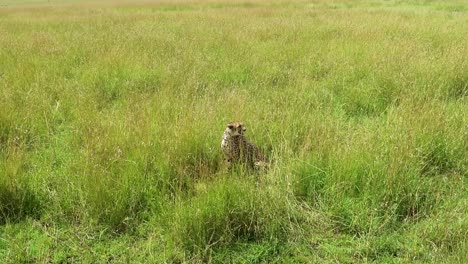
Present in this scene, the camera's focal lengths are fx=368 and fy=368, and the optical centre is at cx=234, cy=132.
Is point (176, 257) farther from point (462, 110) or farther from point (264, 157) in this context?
point (462, 110)

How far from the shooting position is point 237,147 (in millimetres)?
3133

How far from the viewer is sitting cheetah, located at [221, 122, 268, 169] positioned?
309 centimetres

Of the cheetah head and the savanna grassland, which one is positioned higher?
the cheetah head

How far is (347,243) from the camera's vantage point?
2.58 m

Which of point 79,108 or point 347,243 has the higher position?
point 79,108

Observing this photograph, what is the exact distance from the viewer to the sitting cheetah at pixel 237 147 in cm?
309

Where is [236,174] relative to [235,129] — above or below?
below

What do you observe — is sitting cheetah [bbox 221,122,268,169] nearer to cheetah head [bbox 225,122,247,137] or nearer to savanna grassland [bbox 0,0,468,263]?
cheetah head [bbox 225,122,247,137]

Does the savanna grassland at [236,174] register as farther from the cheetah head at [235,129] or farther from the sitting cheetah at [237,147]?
the cheetah head at [235,129]

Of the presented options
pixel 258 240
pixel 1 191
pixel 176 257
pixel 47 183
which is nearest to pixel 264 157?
pixel 258 240

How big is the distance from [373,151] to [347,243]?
953mm

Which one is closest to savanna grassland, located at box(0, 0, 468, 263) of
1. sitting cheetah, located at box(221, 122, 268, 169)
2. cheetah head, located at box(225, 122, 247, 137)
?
sitting cheetah, located at box(221, 122, 268, 169)

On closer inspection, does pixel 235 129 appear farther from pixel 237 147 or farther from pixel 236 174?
pixel 236 174

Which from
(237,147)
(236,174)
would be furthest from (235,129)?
(236,174)
